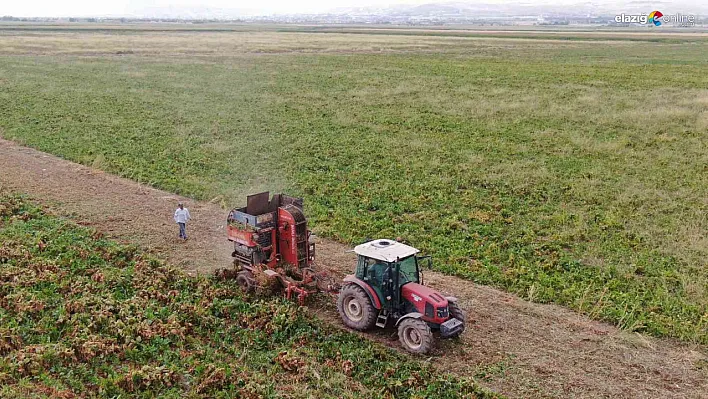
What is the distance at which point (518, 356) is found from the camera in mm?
13234

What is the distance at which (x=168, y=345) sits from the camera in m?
13.0

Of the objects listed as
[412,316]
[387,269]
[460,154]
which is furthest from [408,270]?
[460,154]

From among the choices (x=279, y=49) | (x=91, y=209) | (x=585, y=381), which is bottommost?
(x=585, y=381)

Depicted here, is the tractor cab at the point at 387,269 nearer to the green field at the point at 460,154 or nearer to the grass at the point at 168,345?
the grass at the point at 168,345

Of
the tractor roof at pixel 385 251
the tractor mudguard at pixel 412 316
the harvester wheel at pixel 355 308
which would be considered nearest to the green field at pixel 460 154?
the tractor roof at pixel 385 251

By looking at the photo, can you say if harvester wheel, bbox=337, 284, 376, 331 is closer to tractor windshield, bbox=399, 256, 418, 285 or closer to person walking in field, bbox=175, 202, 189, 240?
tractor windshield, bbox=399, 256, 418, 285

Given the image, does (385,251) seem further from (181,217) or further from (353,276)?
(181,217)

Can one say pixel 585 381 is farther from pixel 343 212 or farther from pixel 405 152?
pixel 405 152

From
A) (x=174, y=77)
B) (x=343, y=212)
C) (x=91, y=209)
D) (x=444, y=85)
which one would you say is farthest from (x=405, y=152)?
(x=174, y=77)

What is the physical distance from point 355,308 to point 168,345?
13.3 feet

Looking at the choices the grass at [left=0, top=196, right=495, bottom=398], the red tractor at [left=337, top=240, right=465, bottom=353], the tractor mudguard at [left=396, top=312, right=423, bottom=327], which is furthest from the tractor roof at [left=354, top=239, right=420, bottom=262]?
the grass at [left=0, top=196, right=495, bottom=398]

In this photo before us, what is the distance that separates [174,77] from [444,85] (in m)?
26.7

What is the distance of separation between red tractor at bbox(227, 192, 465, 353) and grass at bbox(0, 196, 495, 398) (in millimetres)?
515

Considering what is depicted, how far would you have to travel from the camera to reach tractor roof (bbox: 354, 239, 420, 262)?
43.4 ft
